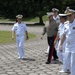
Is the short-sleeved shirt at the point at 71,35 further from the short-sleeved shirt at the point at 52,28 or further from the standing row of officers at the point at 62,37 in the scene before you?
the short-sleeved shirt at the point at 52,28

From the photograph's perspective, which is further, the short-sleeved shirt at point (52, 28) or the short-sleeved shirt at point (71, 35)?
the short-sleeved shirt at point (52, 28)

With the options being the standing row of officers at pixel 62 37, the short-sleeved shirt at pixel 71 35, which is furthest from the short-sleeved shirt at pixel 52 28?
the short-sleeved shirt at pixel 71 35

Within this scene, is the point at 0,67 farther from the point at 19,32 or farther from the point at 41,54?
the point at 41,54

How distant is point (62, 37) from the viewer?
7789 mm

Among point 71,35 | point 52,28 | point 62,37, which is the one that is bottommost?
point 52,28

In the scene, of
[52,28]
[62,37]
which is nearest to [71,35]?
[62,37]

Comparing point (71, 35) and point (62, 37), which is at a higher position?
point (71, 35)

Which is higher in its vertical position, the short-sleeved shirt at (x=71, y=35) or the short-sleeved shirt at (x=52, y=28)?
the short-sleeved shirt at (x=71, y=35)

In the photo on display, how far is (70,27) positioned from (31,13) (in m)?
32.2

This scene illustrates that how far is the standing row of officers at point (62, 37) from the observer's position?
721cm

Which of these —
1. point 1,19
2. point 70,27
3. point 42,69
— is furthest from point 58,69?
point 1,19

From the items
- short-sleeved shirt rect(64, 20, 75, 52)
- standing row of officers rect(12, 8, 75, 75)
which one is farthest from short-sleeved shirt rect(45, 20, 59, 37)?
short-sleeved shirt rect(64, 20, 75, 52)

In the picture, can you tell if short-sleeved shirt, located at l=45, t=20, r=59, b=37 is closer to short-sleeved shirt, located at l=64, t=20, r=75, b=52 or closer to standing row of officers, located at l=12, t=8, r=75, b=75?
standing row of officers, located at l=12, t=8, r=75, b=75

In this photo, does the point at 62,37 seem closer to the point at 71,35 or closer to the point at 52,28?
the point at 71,35
